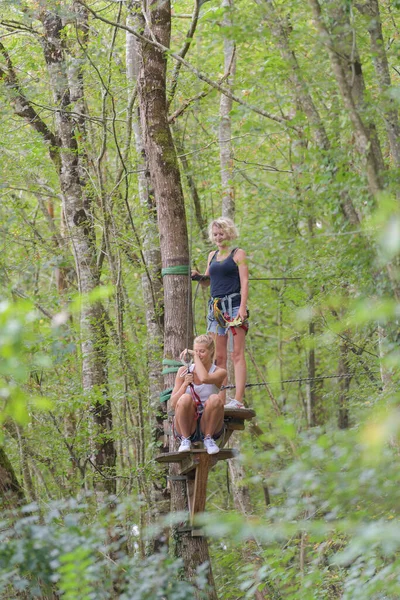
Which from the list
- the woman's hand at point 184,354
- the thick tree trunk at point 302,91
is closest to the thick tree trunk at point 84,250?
the woman's hand at point 184,354

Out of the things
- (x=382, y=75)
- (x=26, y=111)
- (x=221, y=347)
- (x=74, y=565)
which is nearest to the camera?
(x=74, y=565)

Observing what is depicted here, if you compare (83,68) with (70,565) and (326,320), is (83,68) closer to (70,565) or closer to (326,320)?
(326,320)

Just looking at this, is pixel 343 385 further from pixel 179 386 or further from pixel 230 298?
pixel 179 386

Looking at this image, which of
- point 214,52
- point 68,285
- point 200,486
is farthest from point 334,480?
point 214,52

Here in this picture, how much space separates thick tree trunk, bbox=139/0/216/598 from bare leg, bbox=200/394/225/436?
680mm

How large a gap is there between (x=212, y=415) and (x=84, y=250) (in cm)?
442

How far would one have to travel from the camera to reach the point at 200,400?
5.53m

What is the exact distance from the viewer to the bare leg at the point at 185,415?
5.39 metres

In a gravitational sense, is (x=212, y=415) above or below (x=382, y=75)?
below

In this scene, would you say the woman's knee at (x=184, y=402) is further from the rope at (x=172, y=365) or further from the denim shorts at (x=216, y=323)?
the denim shorts at (x=216, y=323)

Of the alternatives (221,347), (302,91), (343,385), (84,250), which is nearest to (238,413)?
(221,347)

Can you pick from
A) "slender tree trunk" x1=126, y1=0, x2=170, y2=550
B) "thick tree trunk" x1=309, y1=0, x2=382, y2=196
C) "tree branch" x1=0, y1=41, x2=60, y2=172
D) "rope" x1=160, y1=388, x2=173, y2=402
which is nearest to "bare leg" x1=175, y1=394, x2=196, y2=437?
"rope" x1=160, y1=388, x2=173, y2=402

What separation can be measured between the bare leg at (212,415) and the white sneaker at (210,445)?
0.13 ft

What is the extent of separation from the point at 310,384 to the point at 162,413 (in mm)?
4777
